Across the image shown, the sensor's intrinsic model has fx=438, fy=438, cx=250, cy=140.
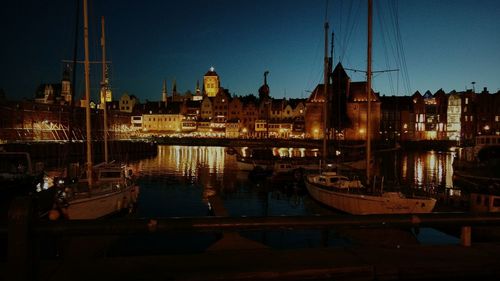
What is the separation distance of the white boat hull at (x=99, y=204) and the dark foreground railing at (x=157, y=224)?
619 inches

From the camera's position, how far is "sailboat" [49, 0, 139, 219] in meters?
21.1

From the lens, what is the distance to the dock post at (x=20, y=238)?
402 centimetres

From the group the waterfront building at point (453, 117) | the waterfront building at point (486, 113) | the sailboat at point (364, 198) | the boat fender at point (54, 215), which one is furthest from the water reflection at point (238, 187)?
the waterfront building at point (453, 117)

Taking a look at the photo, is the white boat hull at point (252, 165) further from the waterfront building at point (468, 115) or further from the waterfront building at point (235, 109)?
the waterfront building at point (468, 115)

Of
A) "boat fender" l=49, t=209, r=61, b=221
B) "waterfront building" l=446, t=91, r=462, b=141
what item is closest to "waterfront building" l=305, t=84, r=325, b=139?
"waterfront building" l=446, t=91, r=462, b=141

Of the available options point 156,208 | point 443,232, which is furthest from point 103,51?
point 443,232

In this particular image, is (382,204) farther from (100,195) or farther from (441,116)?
(441,116)

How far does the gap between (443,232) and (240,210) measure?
15.3 meters

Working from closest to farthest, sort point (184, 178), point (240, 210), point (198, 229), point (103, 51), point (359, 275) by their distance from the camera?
point (198, 229) → point (359, 275) → point (240, 210) → point (103, 51) → point (184, 178)

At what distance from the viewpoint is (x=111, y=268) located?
17.4ft

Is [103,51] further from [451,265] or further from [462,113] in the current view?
[462,113]

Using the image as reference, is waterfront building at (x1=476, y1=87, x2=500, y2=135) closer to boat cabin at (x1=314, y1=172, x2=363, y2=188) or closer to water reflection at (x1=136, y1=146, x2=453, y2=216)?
water reflection at (x1=136, y1=146, x2=453, y2=216)

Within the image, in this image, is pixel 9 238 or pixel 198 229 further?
pixel 198 229

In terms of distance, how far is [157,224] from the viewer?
4.49 meters
